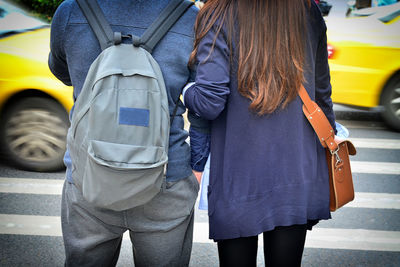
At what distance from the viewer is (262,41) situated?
5.24 ft

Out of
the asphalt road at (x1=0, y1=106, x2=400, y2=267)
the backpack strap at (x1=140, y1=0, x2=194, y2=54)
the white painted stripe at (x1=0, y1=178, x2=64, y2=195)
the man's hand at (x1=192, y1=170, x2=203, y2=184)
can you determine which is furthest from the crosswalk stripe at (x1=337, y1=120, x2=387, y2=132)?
the backpack strap at (x1=140, y1=0, x2=194, y2=54)

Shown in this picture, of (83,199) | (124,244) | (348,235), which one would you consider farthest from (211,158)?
(348,235)

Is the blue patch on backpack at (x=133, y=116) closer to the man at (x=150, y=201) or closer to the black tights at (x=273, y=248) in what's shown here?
the man at (x=150, y=201)

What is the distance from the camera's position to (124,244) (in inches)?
136

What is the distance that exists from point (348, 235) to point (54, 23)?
3037 mm

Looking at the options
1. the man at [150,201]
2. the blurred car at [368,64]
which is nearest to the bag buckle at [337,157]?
the man at [150,201]

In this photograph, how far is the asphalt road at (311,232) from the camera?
3306mm

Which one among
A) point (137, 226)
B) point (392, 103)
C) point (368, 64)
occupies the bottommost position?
point (392, 103)

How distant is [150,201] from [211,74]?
52 centimetres

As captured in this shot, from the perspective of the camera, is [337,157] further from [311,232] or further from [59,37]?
[311,232]

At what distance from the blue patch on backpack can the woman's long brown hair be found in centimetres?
34

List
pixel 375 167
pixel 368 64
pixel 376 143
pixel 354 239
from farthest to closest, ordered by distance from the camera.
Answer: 1. pixel 368 64
2. pixel 376 143
3. pixel 375 167
4. pixel 354 239

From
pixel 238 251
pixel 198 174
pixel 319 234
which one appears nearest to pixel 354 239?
pixel 319 234

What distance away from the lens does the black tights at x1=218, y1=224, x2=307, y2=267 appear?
180 centimetres
